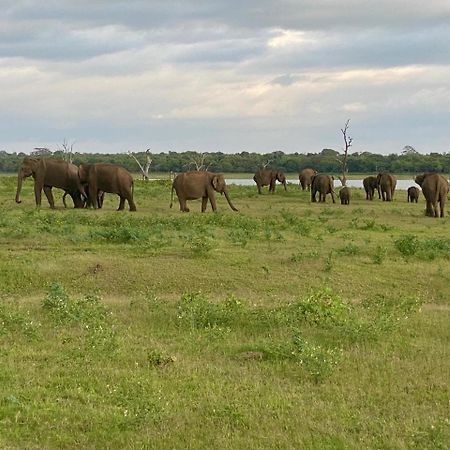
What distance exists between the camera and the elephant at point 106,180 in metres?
25.2

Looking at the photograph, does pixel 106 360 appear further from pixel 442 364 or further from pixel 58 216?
pixel 58 216

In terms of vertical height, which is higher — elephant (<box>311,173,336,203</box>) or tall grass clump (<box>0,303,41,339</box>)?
elephant (<box>311,173,336,203</box>)

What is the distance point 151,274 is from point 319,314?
14.2 feet

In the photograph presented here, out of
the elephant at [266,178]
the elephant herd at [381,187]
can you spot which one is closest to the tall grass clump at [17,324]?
the elephant herd at [381,187]

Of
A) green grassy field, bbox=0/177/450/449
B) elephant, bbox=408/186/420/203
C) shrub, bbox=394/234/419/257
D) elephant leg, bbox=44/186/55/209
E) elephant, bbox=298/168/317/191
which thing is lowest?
green grassy field, bbox=0/177/450/449

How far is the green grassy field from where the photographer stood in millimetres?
6617

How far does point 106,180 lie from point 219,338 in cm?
1625

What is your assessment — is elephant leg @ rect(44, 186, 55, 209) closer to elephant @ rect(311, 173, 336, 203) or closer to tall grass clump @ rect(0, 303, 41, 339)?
elephant @ rect(311, 173, 336, 203)

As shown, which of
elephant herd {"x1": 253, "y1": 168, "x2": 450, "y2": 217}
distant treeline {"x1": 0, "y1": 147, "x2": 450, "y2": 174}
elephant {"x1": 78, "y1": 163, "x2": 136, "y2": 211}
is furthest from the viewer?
distant treeline {"x1": 0, "y1": 147, "x2": 450, "y2": 174}

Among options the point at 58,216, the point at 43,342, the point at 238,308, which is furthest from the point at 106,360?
the point at 58,216

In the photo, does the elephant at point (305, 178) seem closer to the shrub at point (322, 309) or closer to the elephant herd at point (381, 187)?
the elephant herd at point (381, 187)

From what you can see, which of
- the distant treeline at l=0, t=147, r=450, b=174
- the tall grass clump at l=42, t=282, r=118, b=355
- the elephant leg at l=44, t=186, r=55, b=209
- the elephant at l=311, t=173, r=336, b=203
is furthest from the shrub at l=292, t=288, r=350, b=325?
the distant treeline at l=0, t=147, r=450, b=174

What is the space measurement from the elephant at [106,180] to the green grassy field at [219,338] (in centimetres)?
517

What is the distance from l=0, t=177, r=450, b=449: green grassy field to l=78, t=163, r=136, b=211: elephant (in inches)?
204
